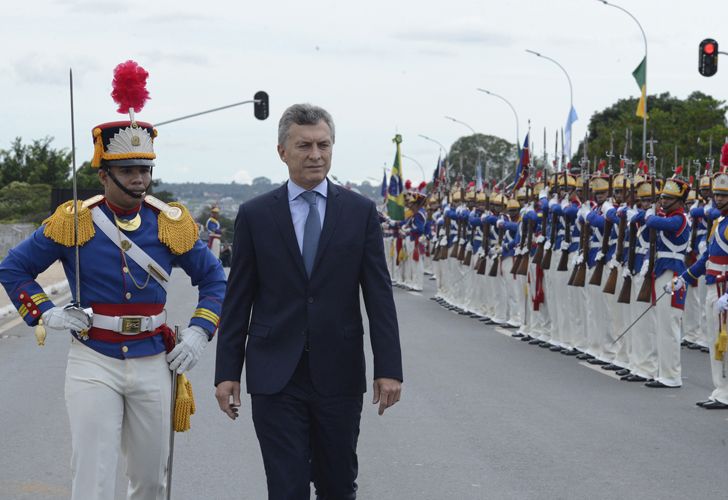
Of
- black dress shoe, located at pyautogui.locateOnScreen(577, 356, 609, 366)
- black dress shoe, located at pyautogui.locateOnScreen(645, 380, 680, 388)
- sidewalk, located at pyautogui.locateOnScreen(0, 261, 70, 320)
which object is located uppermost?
black dress shoe, located at pyautogui.locateOnScreen(645, 380, 680, 388)

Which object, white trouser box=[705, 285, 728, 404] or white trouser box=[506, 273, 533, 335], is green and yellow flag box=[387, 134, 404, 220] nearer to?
white trouser box=[506, 273, 533, 335]

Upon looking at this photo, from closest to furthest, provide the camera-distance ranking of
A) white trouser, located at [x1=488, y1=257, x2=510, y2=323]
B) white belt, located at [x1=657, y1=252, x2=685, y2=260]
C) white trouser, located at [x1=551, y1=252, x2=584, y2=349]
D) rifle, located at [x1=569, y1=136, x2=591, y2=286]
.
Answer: white belt, located at [x1=657, y1=252, x2=685, y2=260], rifle, located at [x1=569, y1=136, x2=591, y2=286], white trouser, located at [x1=551, y1=252, x2=584, y2=349], white trouser, located at [x1=488, y1=257, x2=510, y2=323]

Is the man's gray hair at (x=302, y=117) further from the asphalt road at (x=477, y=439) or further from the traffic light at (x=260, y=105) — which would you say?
the traffic light at (x=260, y=105)

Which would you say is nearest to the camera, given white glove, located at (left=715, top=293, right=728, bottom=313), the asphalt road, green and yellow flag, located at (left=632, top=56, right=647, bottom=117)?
the asphalt road

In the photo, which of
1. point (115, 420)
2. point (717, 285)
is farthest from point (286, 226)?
point (717, 285)

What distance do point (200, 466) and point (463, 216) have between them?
17081 millimetres

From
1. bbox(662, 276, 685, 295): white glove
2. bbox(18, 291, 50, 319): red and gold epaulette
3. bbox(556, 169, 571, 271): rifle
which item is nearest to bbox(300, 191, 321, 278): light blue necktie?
bbox(18, 291, 50, 319): red and gold epaulette

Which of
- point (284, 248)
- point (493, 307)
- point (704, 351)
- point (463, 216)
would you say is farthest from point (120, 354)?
point (463, 216)

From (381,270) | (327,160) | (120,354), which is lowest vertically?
(120,354)

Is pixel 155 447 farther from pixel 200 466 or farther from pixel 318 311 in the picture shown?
pixel 200 466

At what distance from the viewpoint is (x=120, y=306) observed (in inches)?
241

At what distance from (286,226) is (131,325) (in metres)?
0.90

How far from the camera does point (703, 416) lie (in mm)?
11703

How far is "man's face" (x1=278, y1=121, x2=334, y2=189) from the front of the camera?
5.63 m
